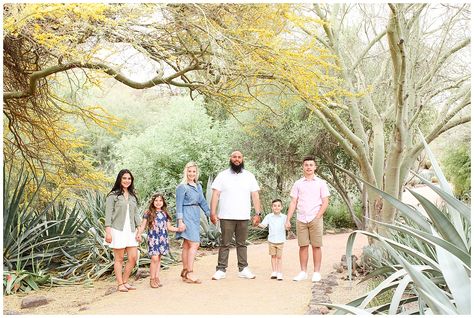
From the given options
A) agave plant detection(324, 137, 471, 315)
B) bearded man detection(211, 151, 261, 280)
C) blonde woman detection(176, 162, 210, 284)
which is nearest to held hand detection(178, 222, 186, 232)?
blonde woman detection(176, 162, 210, 284)

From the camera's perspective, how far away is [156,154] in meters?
15.9

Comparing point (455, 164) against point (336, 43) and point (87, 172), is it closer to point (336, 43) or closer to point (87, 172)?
point (336, 43)

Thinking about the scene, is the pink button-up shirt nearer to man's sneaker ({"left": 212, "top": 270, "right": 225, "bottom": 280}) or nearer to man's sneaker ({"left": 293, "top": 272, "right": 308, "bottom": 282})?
man's sneaker ({"left": 293, "top": 272, "right": 308, "bottom": 282})

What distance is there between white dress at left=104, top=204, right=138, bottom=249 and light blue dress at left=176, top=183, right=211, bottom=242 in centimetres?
61

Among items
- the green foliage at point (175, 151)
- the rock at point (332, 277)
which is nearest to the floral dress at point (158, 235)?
the rock at point (332, 277)

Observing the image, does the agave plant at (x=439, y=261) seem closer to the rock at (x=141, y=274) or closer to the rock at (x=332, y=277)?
the rock at (x=332, y=277)

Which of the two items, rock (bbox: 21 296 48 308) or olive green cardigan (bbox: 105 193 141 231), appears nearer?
rock (bbox: 21 296 48 308)

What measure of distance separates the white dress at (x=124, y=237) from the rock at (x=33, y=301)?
2.92ft

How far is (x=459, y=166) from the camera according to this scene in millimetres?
21656

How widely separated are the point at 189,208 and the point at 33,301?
1.99 m

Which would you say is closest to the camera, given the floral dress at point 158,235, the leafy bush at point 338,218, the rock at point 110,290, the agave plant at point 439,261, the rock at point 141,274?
the agave plant at point 439,261

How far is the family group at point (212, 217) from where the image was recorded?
6598 mm

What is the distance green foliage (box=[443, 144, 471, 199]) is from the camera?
2067 cm

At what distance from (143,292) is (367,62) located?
9.38m
